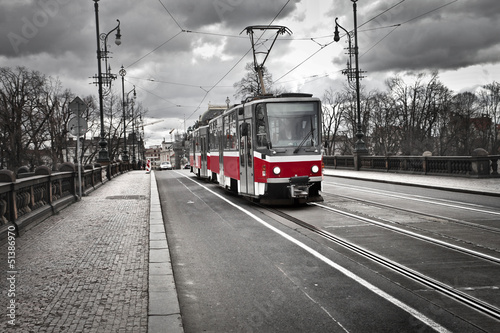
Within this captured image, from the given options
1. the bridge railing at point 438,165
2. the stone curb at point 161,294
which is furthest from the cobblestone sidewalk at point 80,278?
the bridge railing at point 438,165

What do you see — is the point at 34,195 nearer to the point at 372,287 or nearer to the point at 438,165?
the point at 372,287

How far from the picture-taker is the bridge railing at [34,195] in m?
8.23

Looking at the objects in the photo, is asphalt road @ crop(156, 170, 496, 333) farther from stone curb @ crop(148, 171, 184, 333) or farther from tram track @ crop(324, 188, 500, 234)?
tram track @ crop(324, 188, 500, 234)

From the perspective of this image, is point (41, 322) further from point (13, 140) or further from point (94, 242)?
point (13, 140)

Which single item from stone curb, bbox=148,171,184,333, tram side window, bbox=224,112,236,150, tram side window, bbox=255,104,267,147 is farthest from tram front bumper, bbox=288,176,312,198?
stone curb, bbox=148,171,184,333

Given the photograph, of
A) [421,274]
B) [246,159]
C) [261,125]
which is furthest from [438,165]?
[421,274]

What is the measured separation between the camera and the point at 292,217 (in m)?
11.0

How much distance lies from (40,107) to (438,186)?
124 ft

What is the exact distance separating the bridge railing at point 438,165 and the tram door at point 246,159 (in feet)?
39.2

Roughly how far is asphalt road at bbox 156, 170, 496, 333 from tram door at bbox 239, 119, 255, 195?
461cm

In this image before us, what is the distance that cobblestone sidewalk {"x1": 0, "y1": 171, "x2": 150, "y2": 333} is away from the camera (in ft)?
13.6

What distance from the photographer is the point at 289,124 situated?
508 inches

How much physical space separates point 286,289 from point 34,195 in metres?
7.51

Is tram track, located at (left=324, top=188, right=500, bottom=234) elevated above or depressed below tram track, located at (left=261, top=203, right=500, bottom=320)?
below
